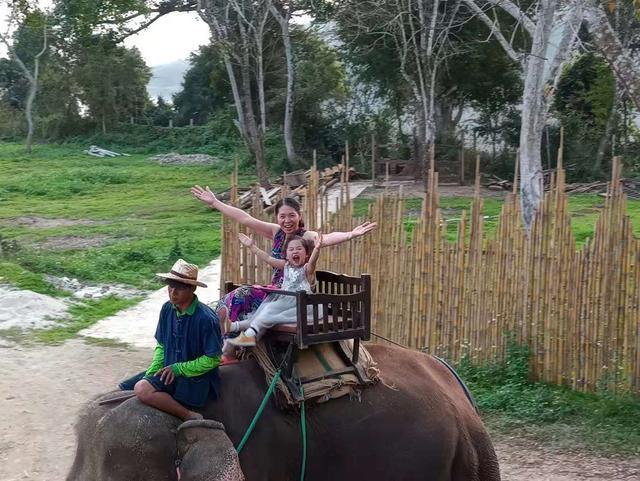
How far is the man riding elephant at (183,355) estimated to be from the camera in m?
3.45

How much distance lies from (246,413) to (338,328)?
2.19 ft

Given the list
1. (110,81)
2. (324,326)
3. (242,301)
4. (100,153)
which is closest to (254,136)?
(100,153)

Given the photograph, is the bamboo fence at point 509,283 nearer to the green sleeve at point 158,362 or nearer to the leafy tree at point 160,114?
the green sleeve at point 158,362

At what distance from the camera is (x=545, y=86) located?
10234mm

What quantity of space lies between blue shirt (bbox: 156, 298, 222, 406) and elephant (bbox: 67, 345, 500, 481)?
10 cm

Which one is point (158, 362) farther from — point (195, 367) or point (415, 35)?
point (415, 35)

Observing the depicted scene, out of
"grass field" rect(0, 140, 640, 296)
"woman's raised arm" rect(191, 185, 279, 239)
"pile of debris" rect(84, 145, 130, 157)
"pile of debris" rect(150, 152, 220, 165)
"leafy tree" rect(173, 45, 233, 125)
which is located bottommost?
"grass field" rect(0, 140, 640, 296)

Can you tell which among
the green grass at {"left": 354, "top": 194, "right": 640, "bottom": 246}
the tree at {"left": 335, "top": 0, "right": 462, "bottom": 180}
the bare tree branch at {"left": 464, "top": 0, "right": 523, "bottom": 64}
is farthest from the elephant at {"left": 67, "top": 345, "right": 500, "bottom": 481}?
the tree at {"left": 335, "top": 0, "right": 462, "bottom": 180}

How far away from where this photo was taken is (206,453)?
3227 mm

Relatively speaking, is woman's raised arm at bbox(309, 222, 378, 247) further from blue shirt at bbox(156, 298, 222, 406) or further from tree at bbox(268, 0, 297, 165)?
tree at bbox(268, 0, 297, 165)

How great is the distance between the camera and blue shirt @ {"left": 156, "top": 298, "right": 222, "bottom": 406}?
3.51 meters

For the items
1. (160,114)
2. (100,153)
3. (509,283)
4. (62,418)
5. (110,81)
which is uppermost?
(110,81)

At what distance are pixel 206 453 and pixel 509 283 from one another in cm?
431

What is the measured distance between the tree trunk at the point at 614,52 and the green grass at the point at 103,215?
7.33 meters
